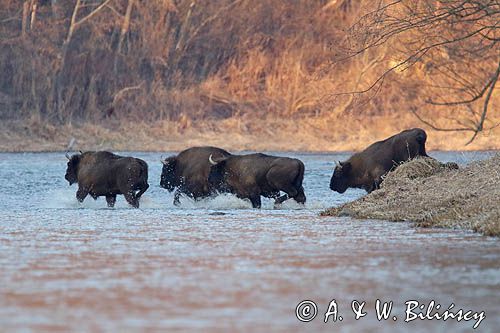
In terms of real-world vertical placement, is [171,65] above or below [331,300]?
above

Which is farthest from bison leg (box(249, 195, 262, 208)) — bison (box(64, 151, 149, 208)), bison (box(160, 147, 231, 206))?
bison (box(64, 151, 149, 208))

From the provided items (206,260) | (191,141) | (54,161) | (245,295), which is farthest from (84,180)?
(191,141)

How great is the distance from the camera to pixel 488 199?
51.6ft

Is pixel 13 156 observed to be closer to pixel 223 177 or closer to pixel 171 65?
pixel 171 65

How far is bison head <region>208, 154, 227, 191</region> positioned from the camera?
22.4 m

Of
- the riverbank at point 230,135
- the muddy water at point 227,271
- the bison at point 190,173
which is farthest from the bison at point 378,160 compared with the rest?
the riverbank at point 230,135

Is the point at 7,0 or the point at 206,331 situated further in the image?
the point at 7,0

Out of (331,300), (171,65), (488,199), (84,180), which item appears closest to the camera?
(331,300)

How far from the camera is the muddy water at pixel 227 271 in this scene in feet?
28.6

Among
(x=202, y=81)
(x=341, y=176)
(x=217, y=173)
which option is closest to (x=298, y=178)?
(x=217, y=173)

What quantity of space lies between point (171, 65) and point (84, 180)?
3250 cm

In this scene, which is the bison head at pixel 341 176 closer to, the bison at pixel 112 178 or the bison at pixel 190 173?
the bison at pixel 190 173

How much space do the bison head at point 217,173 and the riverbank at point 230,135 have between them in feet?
80.1

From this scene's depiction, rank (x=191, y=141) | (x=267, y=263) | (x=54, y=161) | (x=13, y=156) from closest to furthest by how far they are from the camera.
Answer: (x=267, y=263), (x=54, y=161), (x=13, y=156), (x=191, y=141)
